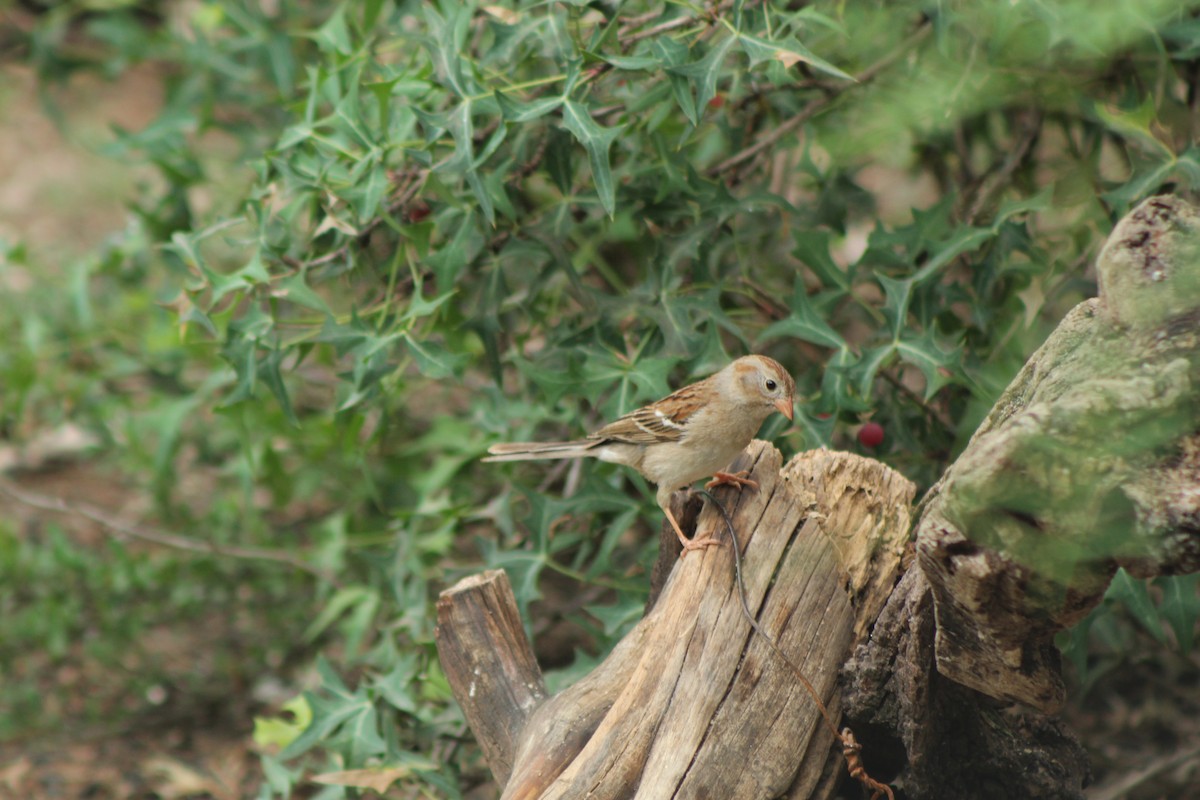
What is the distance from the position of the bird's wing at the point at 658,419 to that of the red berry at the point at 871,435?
0.57 m

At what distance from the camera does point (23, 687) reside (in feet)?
18.1

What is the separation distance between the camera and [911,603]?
2764mm

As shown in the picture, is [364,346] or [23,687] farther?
[23,687]

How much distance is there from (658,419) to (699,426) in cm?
25

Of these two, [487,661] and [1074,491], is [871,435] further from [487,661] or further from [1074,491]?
[1074,491]

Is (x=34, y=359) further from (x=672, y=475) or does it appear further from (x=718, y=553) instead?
(x=718, y=553)

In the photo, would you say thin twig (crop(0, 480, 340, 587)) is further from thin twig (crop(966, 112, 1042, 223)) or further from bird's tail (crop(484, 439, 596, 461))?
thin twig (crop(966, 112, 1042, 223))

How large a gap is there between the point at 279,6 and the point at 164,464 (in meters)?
2.49

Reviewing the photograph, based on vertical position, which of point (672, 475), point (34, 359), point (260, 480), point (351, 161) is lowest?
point (260, 480)

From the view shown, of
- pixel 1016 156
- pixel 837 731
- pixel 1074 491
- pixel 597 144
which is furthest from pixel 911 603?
pixel 1016 156

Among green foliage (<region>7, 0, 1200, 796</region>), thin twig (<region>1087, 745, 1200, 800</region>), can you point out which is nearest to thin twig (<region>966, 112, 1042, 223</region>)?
green foliage (<region>7, 0, 1200, 796</region>)

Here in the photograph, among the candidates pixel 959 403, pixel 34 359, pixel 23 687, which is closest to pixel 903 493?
pixel 959 403

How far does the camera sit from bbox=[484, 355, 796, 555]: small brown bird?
3.50 metres

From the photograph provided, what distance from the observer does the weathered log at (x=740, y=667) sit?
9.13 feet
